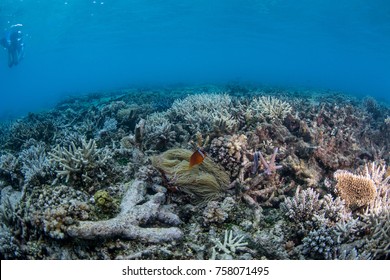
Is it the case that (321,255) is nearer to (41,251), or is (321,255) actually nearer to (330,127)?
(41,251)

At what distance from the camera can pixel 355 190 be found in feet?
13.6

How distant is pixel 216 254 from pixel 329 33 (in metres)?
50.7

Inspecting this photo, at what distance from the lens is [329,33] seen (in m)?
45.0

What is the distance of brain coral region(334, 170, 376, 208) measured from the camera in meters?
4.01

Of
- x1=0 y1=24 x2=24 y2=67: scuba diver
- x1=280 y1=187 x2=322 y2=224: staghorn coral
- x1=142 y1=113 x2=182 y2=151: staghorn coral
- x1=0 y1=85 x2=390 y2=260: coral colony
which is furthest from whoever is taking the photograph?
x1=0 y1=24 x2=24 y2=67: scuba diver

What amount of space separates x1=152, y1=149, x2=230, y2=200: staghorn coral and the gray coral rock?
16.2 inches

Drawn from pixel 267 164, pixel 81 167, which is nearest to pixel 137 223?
pixel 81 167

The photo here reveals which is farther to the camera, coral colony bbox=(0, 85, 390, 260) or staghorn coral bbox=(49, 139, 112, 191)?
staghorn coral bbox=(49, 139, 112, 191)

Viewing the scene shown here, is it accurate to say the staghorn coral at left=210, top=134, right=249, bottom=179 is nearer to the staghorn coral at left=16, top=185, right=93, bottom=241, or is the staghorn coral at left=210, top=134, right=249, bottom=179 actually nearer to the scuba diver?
the staghorn coral at left=16, top=185, right=93, bottom=241

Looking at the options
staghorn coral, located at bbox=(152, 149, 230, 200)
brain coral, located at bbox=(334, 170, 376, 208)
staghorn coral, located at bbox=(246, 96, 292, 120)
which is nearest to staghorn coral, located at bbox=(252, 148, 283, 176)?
staghorn coral, located at bbox=(152, 149, 230, 200)
